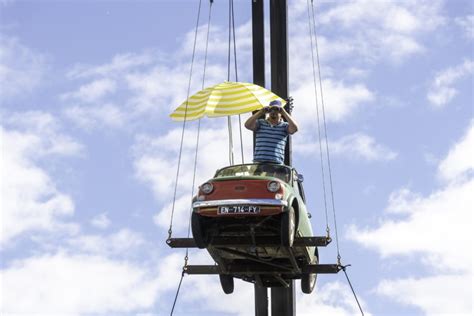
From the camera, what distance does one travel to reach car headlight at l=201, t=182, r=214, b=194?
41.5 ft

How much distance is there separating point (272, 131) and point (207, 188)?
55.1 inches

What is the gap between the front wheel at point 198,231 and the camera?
41.9ft

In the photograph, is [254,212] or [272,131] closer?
[254,212]

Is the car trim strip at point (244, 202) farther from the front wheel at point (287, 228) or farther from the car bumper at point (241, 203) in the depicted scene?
the front wheel at point (287, 228)

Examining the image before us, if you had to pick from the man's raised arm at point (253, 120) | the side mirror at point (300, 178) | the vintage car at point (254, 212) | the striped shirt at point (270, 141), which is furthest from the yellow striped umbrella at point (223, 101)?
the side mirror at point (300, 178)

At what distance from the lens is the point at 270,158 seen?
13461mm

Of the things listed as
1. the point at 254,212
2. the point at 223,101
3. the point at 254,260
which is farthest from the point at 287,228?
the point at 223,101

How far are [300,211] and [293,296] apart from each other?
11.3 ft

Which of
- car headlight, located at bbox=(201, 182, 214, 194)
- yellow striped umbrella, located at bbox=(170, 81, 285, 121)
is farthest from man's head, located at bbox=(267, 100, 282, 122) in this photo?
car headlight, located at bbox=(201, 182, 214, 194)

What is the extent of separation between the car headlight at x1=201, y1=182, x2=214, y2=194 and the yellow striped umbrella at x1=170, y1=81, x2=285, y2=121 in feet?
5.86

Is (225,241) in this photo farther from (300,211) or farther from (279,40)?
(279,40)

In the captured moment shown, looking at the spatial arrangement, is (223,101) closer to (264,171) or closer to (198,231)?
(264,171)

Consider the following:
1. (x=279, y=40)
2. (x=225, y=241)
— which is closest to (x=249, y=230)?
(x=225, y=241)

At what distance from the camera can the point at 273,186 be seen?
12508 mm
